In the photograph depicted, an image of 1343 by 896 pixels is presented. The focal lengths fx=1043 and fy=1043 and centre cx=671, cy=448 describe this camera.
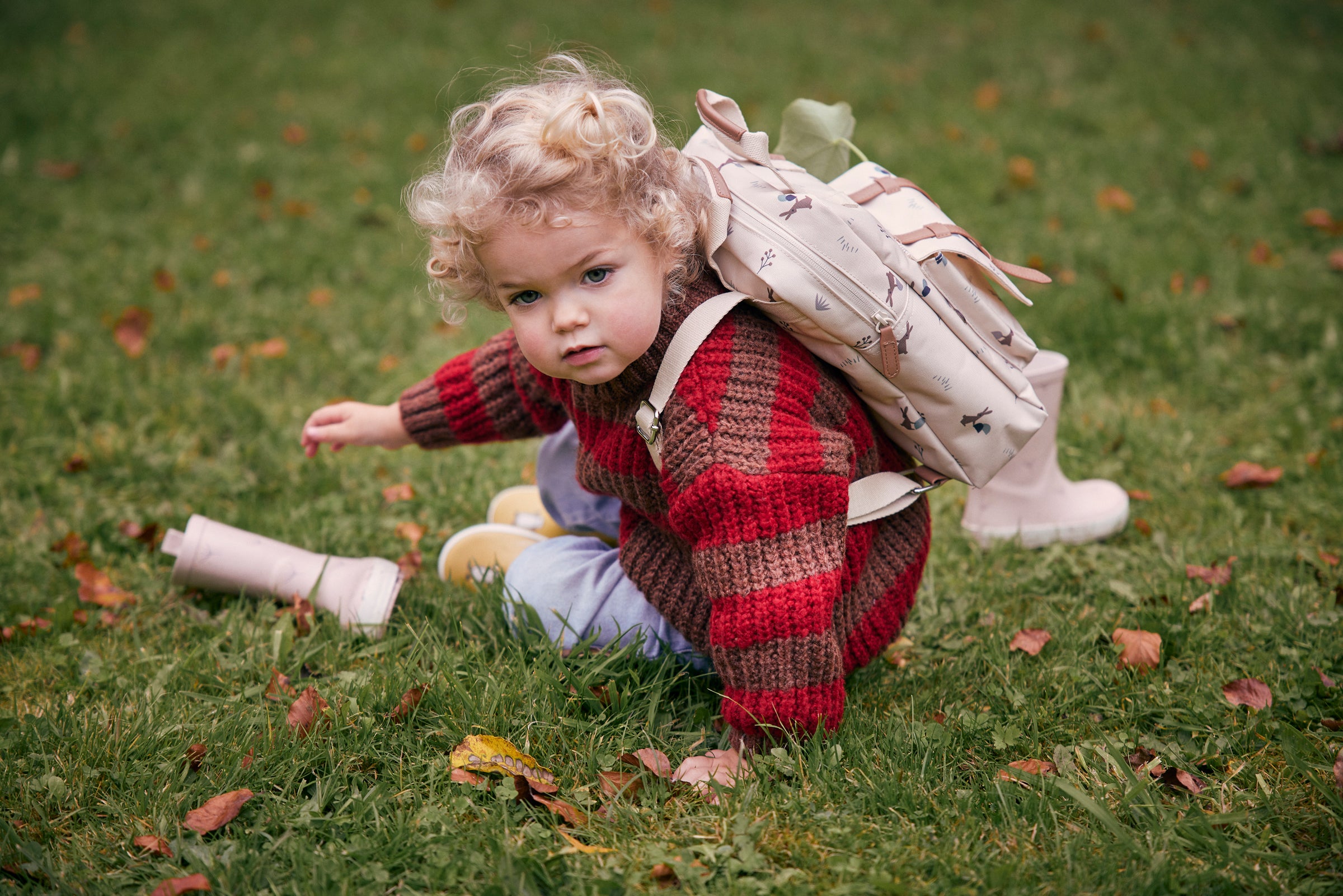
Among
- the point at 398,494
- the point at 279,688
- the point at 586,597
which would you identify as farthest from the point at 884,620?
the point at 398,494

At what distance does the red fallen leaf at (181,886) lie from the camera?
5.21 feet

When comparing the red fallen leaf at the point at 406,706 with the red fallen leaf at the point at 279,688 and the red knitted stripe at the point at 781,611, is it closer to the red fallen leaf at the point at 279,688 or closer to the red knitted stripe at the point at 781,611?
the red fallen leaf at the point at 279,688

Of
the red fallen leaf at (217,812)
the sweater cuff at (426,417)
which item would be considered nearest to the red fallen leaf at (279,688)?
the red fallen leaf at (217,812)

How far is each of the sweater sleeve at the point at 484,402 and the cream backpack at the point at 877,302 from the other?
502mm

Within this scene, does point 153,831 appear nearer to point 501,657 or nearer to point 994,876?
point 501,657

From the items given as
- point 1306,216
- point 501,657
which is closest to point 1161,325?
point 1306,216

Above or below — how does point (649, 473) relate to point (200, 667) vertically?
above

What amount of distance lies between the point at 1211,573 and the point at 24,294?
411cm

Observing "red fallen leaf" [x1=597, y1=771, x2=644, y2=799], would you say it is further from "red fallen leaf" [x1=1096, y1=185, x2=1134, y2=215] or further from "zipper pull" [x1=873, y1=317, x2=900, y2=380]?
"red fallen leaf" [x1=1096, y1=185, x2=1134, y2=215]

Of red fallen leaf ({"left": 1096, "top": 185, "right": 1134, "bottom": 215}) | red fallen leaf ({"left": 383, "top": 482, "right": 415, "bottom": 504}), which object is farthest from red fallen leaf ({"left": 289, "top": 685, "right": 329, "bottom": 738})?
red fallen leaf ({"left": 1096, "top": 185, "right": 1134, "bottom": 215})

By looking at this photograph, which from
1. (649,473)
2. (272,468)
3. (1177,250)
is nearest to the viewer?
(649,473)

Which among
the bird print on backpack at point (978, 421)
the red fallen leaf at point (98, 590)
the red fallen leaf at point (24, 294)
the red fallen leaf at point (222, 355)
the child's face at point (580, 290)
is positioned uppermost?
the child's face at point (580, 290)

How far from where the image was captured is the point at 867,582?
6.58 ft

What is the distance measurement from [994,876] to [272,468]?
2243mm
